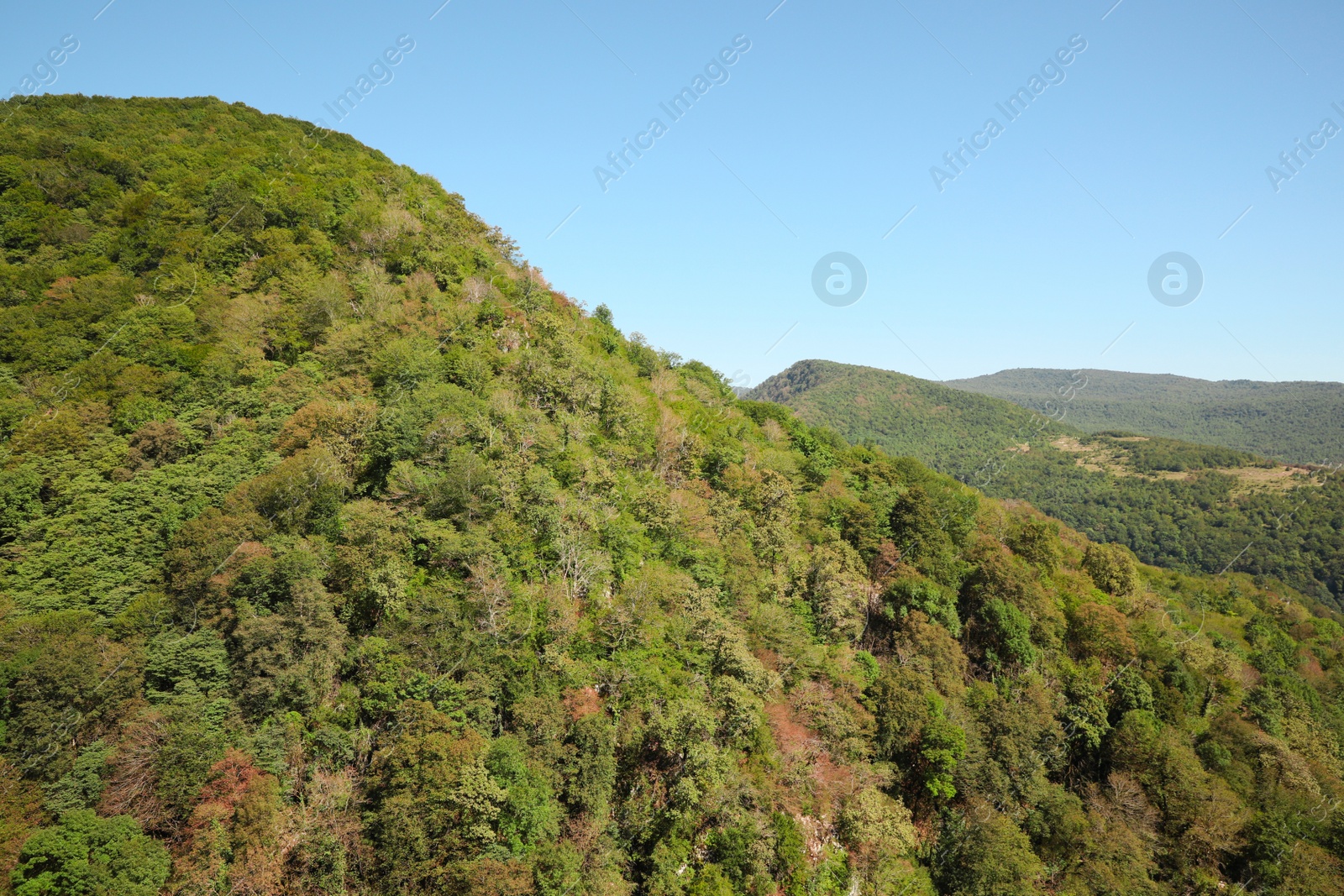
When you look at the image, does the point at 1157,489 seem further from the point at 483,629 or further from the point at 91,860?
the point at 91,860

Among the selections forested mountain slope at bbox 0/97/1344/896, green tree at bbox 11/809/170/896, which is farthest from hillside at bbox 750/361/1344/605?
green tree at bbox 11/809/170/896

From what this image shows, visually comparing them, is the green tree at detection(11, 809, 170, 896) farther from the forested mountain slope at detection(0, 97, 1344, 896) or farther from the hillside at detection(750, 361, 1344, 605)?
the hillside at detection(750, 361, 1344, 605)

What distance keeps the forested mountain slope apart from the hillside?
71.6 m

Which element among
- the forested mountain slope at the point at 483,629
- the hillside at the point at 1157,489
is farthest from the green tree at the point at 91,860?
the hillside at the point at 1157,489

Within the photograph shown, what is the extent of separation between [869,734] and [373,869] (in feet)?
91.3

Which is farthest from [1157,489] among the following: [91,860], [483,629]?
[91,860]

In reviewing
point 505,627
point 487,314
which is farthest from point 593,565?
point 487,314

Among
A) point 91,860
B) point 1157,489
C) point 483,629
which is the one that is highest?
point 1157,489

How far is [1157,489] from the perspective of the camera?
146 metres

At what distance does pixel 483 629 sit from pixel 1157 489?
166991mm

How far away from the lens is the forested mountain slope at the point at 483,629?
81.5 feet

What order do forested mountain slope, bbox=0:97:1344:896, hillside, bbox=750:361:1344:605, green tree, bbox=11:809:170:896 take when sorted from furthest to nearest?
hillside, bbox=750:361:1344:605 → forested mountain slope, bbox=0:97:1344:896 → green tree, bbox=11:809:170:896

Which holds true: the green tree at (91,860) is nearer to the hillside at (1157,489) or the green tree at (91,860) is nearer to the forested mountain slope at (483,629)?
the forested mountain slope at (483,629)

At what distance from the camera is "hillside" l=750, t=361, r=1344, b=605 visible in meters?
120
